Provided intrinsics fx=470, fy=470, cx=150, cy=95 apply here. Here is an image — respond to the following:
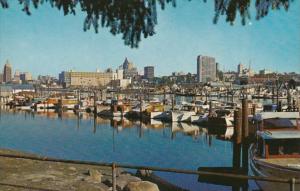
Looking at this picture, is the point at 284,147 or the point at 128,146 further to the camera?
the point at 128,146

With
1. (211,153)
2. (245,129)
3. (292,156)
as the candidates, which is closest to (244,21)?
(292,156)

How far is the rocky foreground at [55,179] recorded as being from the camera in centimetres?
1698

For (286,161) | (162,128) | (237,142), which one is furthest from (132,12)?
(162,128)

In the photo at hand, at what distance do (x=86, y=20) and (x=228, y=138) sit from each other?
4367cm

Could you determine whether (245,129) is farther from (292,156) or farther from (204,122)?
(204,122)

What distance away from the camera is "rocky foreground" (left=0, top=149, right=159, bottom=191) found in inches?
669

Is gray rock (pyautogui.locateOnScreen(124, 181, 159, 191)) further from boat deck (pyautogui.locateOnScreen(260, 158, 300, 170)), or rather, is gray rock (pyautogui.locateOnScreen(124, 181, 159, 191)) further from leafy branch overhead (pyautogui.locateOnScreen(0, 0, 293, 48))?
leafy branch overhead (pyautogui.locateOnScreen(0, 0, 293, 48))

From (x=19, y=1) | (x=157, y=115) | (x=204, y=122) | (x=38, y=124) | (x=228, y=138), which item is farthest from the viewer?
(x=157, y=115)

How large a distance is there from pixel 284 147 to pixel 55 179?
9.67 meters

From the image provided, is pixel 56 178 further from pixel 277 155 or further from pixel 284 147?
pixel 284 147

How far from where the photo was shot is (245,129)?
2452 cm

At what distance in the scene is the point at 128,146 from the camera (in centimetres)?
4456

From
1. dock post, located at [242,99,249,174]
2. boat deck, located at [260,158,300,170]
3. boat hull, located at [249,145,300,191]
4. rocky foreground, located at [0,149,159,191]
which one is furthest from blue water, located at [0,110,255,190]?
rocky foreground, located at [0,149,159,191]

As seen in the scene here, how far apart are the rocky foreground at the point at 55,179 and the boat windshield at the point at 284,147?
18.9 ft
